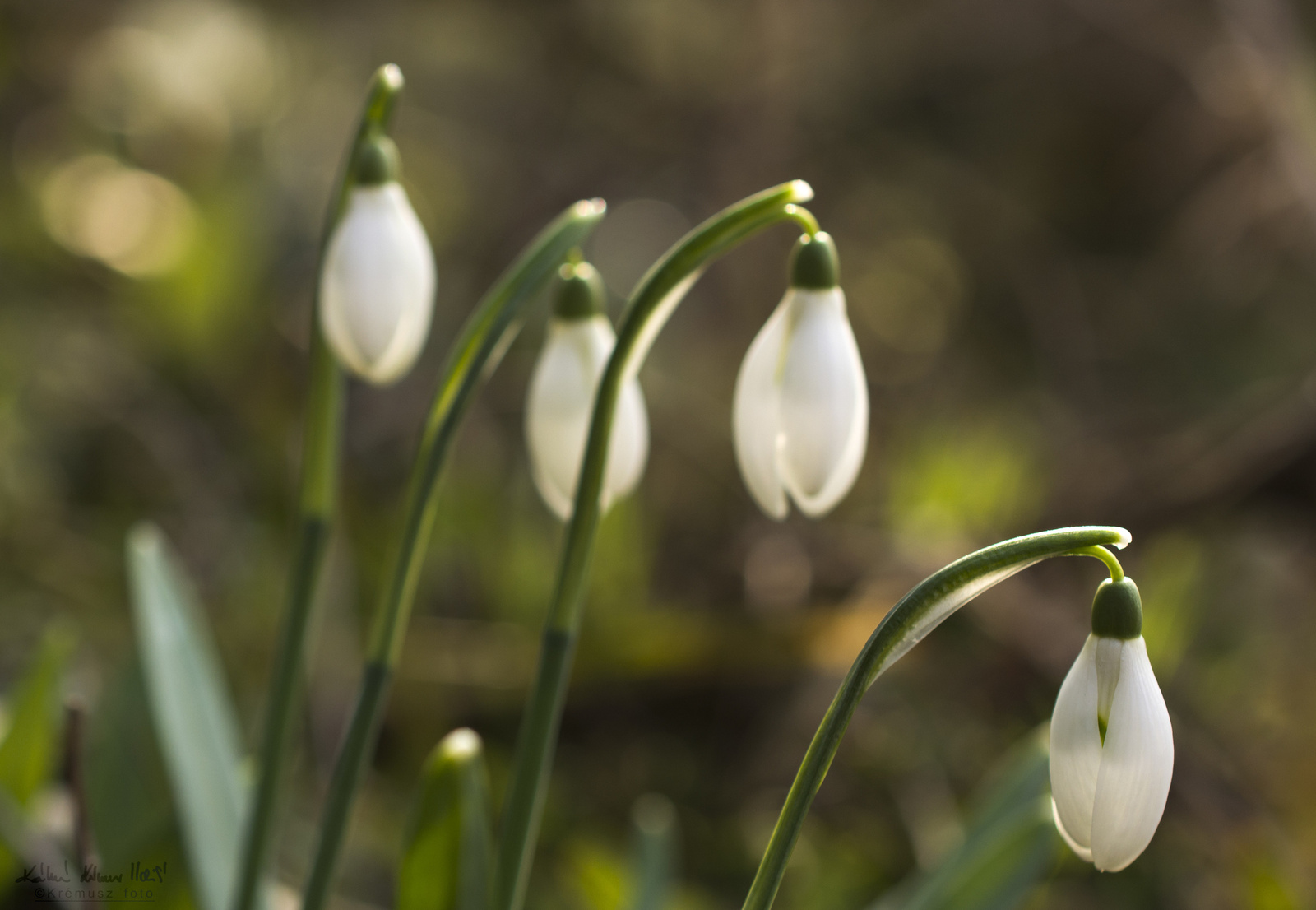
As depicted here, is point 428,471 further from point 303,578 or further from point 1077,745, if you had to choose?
point 1077,745

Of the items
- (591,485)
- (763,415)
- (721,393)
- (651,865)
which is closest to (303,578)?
(591,485)

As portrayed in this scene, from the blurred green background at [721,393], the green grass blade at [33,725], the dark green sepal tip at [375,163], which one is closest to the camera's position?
the dark green sepal tip at [375,163]

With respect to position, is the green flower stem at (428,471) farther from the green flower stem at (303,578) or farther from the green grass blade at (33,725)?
the green grass blade at (33,725)

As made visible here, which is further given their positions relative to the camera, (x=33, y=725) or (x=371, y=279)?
(x=33, y=725)

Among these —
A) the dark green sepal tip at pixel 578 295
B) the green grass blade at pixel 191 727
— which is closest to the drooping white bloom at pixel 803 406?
the dark green sepal tip at pixel 578 295

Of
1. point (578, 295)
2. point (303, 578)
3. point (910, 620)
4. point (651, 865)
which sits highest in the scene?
point (578, 295)

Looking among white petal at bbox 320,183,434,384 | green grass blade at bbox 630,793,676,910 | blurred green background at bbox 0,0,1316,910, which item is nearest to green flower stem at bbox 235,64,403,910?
white petal at bbox 320,183,434,384

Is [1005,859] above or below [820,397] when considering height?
below
